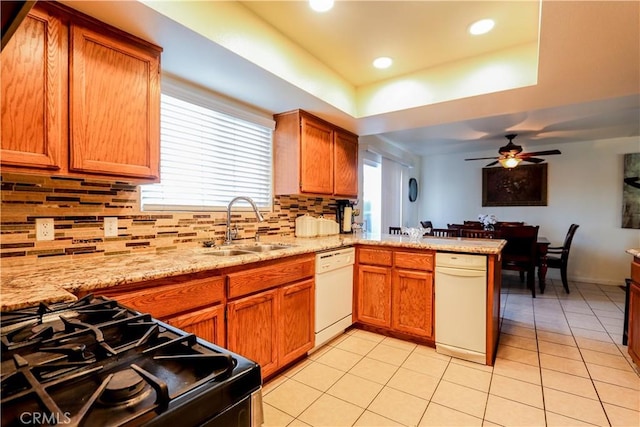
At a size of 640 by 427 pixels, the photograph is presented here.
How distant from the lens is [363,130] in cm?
361

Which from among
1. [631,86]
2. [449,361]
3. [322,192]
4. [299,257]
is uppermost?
[631,86]

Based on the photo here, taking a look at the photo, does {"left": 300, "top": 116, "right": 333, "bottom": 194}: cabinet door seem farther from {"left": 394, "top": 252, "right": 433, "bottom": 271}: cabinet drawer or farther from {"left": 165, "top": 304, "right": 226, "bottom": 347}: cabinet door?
{"left": 165, "top": 304, "right": 226, "bottom": 347}: cabinet door

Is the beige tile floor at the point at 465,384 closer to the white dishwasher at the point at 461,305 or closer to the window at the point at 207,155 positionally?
the white dishwasher at the point at 461,305

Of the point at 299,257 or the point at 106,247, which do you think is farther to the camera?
the point at 299,257

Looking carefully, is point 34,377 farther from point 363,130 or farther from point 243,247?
point 363,130

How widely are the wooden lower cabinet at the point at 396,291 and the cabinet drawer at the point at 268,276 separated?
27.7 inches

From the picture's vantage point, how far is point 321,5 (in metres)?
1.92

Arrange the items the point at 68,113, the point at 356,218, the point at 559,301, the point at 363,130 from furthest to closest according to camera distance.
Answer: the point at 356,218
the point at 559,301
the point at 363,130
the point at 68,113

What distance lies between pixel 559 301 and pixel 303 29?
439cm

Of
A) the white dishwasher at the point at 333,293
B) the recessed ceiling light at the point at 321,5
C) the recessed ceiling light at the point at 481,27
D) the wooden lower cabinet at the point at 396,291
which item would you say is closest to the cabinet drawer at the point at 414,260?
the wooden lower cabinet at the point at 396,291

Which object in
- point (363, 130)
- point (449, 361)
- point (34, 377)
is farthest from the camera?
point (363, 130)

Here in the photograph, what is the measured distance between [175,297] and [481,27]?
100 inches

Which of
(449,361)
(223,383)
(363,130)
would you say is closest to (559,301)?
(449,361)

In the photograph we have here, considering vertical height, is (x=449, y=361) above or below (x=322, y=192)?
below
